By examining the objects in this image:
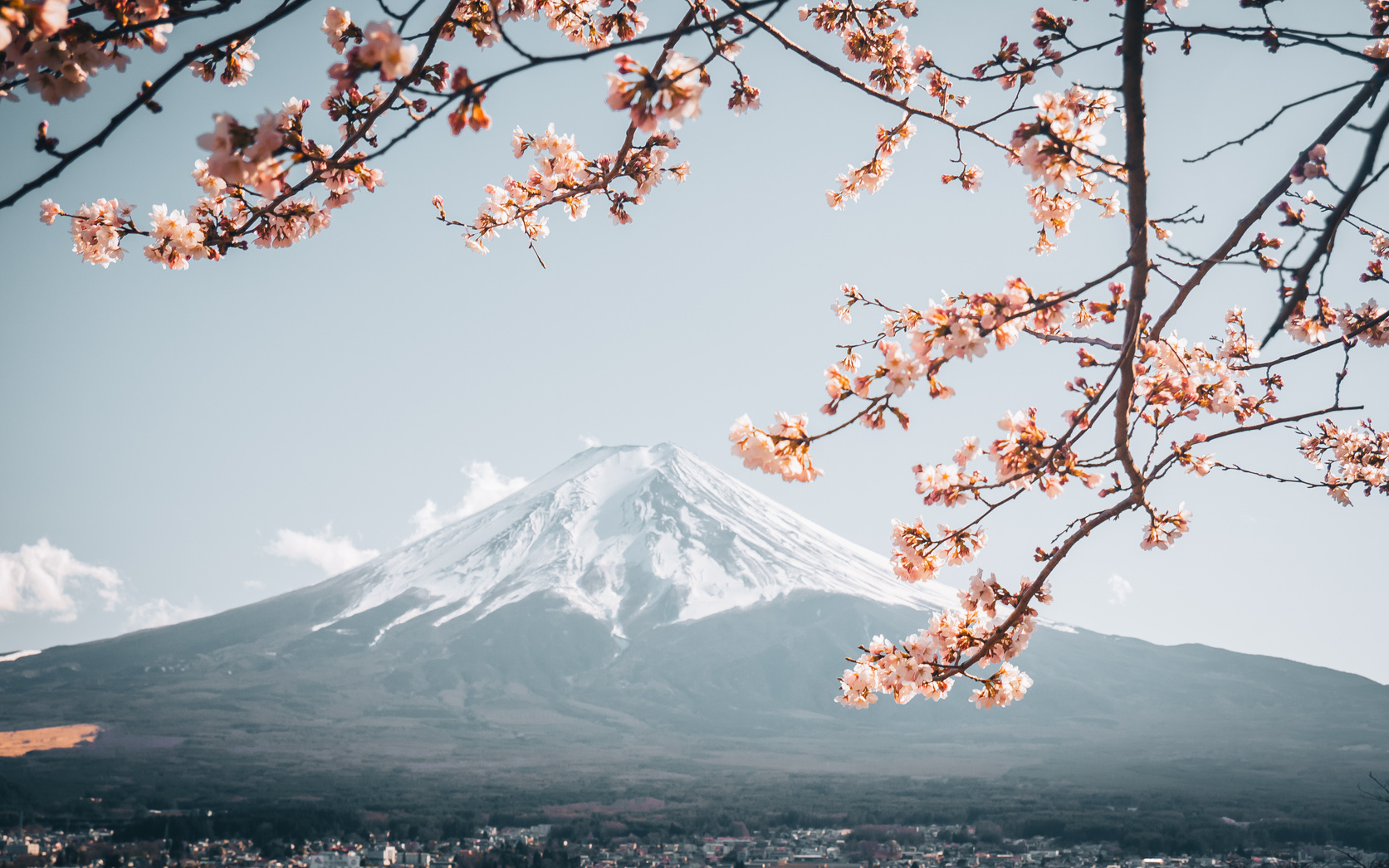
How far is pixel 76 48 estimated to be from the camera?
6.22 feet

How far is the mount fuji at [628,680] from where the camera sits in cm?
7131

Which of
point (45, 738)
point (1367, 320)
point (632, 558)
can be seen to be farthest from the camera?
point (632, 558)

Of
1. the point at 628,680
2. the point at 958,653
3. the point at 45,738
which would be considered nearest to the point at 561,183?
the point at 958,653

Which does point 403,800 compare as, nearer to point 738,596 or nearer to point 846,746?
point 846,746

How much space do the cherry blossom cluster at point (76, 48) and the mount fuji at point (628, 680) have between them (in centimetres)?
6787

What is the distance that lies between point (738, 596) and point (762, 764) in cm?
4851

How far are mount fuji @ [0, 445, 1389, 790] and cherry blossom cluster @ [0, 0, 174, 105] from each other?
67.9 m

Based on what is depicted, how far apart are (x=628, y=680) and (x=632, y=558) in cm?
2856

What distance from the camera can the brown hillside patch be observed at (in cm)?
6538

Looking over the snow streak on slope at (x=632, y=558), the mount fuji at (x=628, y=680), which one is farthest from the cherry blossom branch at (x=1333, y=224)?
the snow streak on slope at (x=632, y=558)

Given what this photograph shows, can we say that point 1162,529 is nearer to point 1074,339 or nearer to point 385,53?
point 1074,339

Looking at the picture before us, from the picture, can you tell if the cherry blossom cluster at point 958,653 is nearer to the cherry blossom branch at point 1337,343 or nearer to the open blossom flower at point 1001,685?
the open blossom flower at point 1001,685

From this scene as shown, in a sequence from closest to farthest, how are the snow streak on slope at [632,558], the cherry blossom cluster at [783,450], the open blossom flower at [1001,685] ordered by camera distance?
the cherry blossom cluster at [783,450] → the open blossom flower at [1001,685] → the snow streak on slope at [632,558]

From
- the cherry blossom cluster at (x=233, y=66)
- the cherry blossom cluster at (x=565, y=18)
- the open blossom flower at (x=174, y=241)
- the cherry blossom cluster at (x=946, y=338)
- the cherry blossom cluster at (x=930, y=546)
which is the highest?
the cherry blossom cluster at (x=565, y=18)
